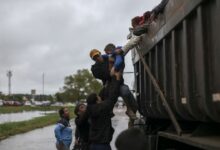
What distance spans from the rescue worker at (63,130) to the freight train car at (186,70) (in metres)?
2.68

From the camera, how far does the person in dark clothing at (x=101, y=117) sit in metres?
6.79

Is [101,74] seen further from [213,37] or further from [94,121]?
Result: [213,37]

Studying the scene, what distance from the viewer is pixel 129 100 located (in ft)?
26.0

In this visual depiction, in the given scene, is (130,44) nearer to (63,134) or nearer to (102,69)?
(102,69)

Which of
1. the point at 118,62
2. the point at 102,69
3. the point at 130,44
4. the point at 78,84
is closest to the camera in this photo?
the point at 118,62

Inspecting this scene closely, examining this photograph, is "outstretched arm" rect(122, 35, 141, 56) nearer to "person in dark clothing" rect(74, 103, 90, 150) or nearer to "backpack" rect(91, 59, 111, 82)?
"backpack" rect(91, 59, 111, 82)

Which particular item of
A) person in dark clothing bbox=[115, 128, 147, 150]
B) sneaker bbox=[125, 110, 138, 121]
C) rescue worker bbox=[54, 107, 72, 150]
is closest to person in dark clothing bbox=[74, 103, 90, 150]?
sneaker bbox=[125, 110, 138, 121]

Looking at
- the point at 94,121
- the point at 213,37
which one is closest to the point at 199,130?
the point at 213,37

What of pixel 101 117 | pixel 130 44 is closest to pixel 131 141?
pixel 101 117

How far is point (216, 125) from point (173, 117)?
77 cm

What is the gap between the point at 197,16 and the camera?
4.97 meters

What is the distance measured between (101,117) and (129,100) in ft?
3.69

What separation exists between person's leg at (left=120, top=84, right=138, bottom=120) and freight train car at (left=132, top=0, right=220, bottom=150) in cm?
26

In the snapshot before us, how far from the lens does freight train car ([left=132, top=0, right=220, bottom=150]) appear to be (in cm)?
470
